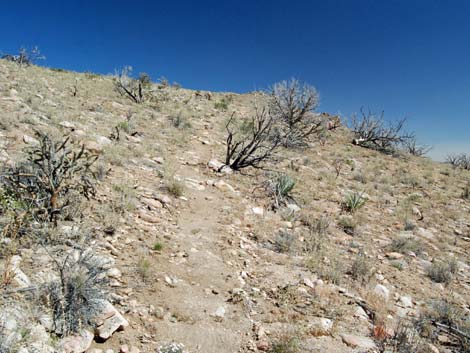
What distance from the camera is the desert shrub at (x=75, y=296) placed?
7.40ft

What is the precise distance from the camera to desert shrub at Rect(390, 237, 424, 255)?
4.97 m

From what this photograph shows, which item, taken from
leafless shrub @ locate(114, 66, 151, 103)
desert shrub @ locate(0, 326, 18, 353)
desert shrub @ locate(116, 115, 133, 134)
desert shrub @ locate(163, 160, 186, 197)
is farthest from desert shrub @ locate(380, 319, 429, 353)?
leafless shrub @ locate(114, 66, 151, 103)

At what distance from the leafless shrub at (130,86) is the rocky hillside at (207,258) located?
217 inches

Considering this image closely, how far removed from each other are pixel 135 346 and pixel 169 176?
385cm

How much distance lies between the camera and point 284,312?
3072 mm

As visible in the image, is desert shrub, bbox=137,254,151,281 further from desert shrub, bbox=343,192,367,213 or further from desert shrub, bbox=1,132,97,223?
desert shrub, bbox=343,192,367,213

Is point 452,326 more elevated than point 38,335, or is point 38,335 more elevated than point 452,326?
point 452,326

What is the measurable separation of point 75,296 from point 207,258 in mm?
1732

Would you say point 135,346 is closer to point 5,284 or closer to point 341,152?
point 5,284

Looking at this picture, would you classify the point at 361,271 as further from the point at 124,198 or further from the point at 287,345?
the point at 124,198

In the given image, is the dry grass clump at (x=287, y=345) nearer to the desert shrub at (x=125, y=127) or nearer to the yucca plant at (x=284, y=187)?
the yucca plant at (x=284, y=187)

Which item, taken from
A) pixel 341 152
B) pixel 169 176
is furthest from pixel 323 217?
pixel 341 152

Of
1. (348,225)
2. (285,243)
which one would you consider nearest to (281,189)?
(348,225)

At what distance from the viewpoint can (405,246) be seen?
501 centimetres
